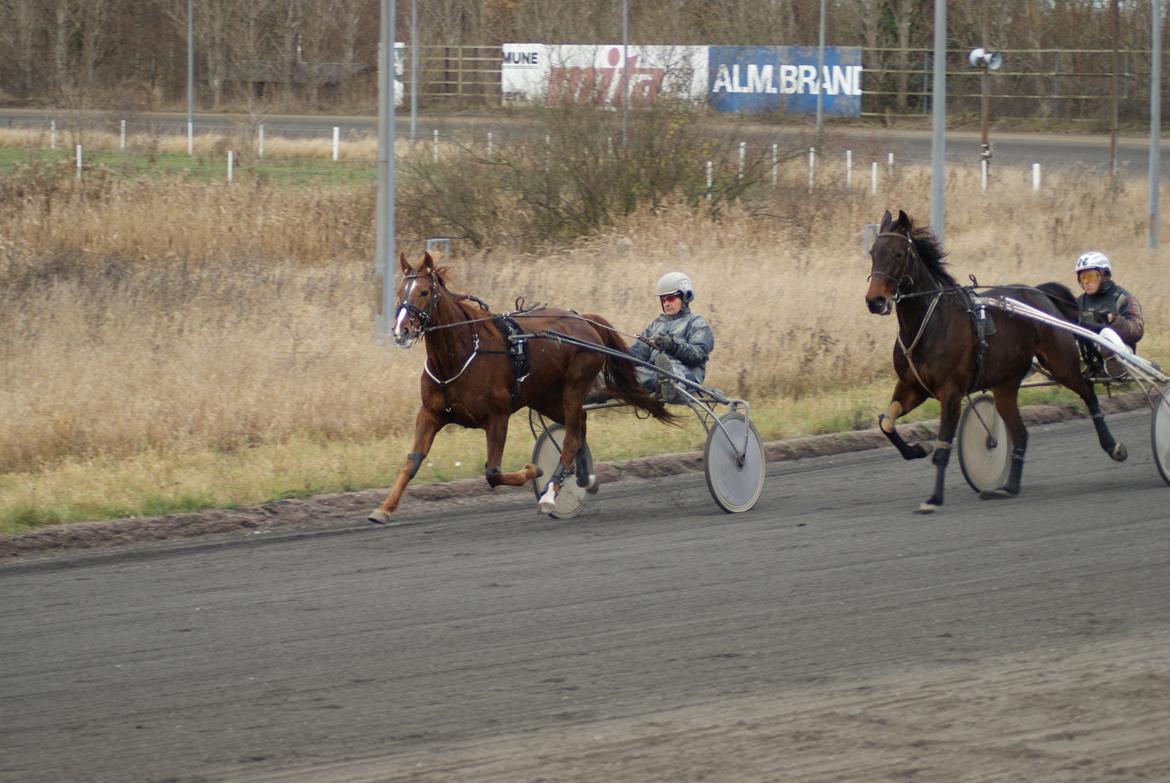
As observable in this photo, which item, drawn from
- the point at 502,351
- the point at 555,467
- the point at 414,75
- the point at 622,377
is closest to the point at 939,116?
the point at 622,377

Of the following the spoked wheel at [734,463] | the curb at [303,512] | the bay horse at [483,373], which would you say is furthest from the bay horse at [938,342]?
the curb at [303,512]

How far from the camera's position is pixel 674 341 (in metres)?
10.2

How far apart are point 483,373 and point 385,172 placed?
528 centimetres

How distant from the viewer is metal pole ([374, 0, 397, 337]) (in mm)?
13781

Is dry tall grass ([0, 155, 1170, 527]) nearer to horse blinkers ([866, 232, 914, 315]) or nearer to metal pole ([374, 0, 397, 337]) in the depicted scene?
metal pole ([374, 0, 397, 337])

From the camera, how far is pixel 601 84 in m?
23.5

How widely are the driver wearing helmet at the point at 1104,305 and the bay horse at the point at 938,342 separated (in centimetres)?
97

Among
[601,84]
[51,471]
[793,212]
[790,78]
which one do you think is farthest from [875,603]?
[790,78]

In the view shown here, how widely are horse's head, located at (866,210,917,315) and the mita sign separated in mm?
15472

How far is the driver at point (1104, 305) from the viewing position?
11281mm

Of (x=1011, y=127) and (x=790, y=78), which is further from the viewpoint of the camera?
(x=1011, y=127)

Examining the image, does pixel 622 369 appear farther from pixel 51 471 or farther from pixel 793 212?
pixel 793 212

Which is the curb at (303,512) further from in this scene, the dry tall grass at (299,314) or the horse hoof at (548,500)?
the horse hoof at (548,500)

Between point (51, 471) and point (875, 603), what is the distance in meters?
5.95
